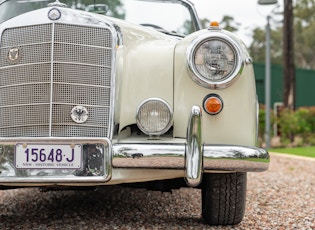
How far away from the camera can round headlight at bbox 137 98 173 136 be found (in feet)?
10.6

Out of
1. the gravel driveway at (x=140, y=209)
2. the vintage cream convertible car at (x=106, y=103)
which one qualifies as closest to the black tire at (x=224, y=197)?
the gravel driveway at (x=140, y=209)

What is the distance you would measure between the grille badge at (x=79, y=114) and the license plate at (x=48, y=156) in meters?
0.19

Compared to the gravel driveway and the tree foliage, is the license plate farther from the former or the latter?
the tree foliage

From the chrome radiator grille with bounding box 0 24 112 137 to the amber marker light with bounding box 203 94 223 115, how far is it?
0.57 meters

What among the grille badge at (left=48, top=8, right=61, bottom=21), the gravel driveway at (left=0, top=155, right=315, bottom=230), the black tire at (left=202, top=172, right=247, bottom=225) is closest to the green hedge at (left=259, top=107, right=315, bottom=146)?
the gravel driveway at (left=0, top=155, right=315, bottom=230)

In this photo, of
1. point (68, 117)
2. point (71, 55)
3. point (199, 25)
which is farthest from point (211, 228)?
point (199, 25)

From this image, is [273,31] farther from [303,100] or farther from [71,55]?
[71,55]

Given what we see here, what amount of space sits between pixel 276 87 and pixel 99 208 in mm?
19734

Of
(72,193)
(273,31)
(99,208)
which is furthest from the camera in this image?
(273,31)

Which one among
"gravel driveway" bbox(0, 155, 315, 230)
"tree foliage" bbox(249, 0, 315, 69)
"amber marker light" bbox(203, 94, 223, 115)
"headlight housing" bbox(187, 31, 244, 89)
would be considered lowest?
"gravel driveway" bbox(0, 155, 315, 230)

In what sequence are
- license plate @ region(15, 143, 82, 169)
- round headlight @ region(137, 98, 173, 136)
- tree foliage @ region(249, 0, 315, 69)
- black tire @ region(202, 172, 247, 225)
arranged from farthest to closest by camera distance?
tree foliage @ region(249, 0, 315, 69) → black tire @ region(202, 172, 247, 225) → round headlight @ region(137, 98, 173, 136) → license plate @ region(15, 143, 82, 169)

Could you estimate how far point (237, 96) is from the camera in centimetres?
330

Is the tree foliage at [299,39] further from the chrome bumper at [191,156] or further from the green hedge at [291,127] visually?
the chrome bumper at [191,156]

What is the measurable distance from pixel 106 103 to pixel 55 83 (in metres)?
0.31
